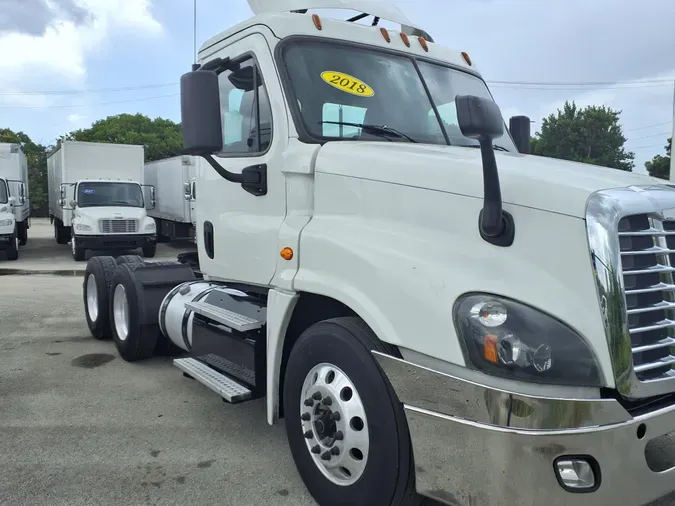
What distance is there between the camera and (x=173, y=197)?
834 inches

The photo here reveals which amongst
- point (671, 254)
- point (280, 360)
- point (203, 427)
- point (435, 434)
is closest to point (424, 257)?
point (435, 434)

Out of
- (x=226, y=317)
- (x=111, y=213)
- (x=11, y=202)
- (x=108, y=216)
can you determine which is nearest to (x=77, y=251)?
(x=108, y=216)

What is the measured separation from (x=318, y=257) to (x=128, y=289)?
3.41 meters

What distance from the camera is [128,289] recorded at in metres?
5.89

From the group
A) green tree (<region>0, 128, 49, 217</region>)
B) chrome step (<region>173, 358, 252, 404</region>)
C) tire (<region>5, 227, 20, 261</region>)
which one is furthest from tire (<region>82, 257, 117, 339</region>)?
green tree (<region>0, 128, 49, 217</region>)

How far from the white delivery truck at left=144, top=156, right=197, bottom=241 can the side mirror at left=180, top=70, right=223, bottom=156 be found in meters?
15.5

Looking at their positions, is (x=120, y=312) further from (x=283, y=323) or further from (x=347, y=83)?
(x=347, y=83)

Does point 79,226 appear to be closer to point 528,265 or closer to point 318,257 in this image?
point 318,257

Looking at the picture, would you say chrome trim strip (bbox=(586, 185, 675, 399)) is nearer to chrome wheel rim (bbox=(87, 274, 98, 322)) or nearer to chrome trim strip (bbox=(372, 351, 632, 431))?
chrome trim strip (bbox=(372, 351, 632, 431))

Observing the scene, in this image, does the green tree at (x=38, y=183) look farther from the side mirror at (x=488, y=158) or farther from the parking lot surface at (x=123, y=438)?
the side mirror at (x=488, y=158)

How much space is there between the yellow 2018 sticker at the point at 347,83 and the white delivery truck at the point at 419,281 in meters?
0.02

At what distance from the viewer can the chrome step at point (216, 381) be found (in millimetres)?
3707

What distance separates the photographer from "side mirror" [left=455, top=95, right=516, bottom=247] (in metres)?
2.34

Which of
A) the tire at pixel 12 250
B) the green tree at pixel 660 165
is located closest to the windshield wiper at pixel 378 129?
the tire at pixel 12 250
